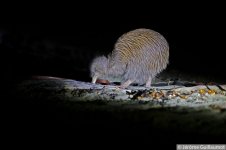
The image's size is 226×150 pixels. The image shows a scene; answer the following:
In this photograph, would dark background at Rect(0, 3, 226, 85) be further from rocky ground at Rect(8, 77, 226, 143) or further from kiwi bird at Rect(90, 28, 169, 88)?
rocky ground at Rect(8, 77, 226, 143)

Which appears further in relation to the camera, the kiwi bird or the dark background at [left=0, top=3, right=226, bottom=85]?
the dark background at [left=0, top=3, right=226, bottom=85]

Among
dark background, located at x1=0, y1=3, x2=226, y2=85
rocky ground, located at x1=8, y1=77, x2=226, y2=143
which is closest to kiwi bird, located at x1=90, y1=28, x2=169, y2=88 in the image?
rocky ground, located at x1=8, y1=77, x2=226, y2=143

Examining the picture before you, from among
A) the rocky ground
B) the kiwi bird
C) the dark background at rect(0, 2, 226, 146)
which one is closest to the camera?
the rocky ground

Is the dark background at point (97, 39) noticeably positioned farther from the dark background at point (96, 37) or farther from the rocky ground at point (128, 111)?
the rocky ground at point (128, 111)

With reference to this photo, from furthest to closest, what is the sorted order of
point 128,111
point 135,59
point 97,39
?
point 97,39, point 135,59, point 128,111

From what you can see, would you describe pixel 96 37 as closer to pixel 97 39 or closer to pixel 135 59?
pixel 97 39

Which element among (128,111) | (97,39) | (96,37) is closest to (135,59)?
(128,111)

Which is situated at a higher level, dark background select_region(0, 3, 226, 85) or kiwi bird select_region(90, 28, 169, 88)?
dark background select_region(0, 3, 226, 85)

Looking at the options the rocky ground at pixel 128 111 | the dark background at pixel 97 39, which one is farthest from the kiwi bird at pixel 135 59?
the dark background at pixel 97 39

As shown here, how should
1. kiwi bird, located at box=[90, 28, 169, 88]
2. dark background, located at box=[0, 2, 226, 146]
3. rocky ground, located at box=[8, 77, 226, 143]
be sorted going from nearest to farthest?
rocky ground, located at box=[8, 77, 226, 143], kiwi bird, located at box=[90, 28, 169, 88], dark background, located at box=[0, 2, 226, 146]
